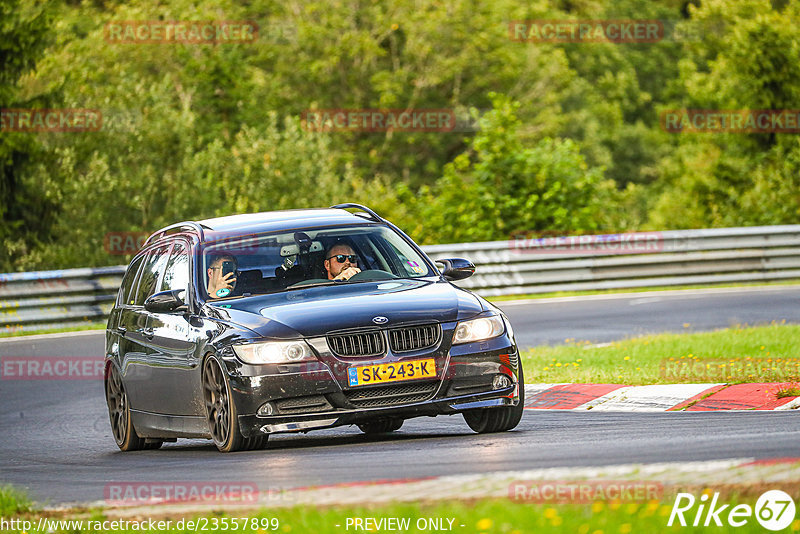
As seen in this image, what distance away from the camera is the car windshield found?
981 cm

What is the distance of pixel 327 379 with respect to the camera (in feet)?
28.5

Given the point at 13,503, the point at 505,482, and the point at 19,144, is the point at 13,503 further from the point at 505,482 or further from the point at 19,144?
the point at 19,144

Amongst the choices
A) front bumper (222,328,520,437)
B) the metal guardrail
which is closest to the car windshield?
front bumper (222,328,520,437)

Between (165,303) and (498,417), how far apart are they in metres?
2.37

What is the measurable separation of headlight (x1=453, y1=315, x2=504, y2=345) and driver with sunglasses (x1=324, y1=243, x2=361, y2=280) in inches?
51.0

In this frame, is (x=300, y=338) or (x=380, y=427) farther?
(x=380, y=427)

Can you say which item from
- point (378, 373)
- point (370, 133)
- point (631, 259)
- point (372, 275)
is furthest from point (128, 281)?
point (370, 133)

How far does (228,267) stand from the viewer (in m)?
9.91

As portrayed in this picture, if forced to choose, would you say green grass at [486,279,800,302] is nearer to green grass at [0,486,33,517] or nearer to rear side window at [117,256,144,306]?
rear side window at [117,256,144,306]

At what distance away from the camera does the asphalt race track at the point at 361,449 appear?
7.39 m

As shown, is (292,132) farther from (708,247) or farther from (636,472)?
(636,472)

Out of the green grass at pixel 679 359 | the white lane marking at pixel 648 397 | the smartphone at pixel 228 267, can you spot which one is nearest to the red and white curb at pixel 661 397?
the white lane marking at pixel 648 397

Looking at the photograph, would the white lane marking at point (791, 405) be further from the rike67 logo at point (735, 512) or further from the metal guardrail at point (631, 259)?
the metal guardrail at point (631, 259)

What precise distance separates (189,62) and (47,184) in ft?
63.3
